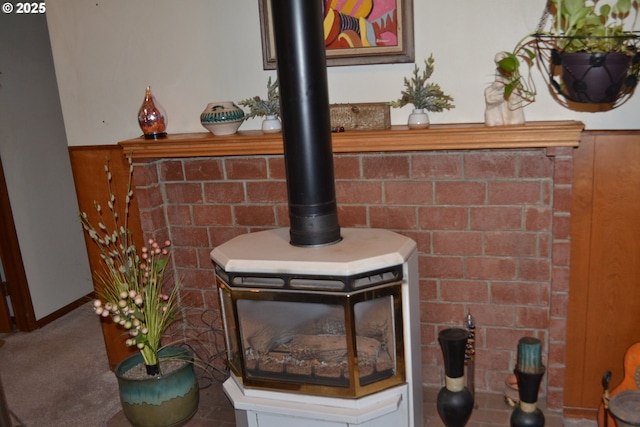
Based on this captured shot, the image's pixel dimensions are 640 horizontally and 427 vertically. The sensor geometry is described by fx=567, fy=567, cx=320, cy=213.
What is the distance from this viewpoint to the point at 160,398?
7.20 ft

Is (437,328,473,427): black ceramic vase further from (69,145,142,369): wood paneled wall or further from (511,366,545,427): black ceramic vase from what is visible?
(69,145,142,369): wood paneled wall

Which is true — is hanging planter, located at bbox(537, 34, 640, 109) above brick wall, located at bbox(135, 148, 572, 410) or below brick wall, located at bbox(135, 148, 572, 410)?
above

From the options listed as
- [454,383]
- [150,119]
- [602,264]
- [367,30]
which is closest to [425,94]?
[367,30]

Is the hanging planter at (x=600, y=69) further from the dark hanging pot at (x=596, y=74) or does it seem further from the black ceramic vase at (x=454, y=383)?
the black ceramic vase at (x=454, y=383)

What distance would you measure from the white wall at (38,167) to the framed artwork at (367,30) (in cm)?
208

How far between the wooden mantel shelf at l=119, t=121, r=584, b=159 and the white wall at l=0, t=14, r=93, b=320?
152 cm

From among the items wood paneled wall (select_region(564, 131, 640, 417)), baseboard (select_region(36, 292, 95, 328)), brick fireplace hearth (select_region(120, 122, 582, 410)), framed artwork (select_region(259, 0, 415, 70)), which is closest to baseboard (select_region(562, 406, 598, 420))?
wood paneled wall (select_region(564, 131, 640, 417))

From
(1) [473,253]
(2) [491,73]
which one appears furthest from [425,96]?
(1) [473,253]

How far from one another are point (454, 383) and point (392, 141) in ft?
2.78

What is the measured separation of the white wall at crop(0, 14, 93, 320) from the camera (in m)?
3.46

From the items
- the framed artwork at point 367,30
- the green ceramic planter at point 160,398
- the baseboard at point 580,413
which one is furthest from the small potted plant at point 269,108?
the baseboard at point 580,413

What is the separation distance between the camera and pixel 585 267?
2.11 meters

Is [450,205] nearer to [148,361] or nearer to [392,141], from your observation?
[392,141]

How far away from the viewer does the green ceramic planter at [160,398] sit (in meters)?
2.18
